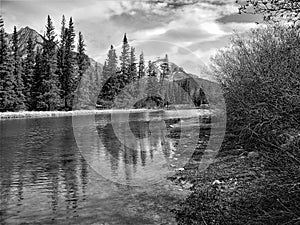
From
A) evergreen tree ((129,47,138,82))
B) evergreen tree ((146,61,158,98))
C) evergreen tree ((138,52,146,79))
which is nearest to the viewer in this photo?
evergreen tree ((129,47,138,82))

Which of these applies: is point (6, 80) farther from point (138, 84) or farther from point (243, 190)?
point (243, 190)

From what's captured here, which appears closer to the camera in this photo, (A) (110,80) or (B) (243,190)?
(B) (243,190)

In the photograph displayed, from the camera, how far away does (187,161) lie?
14.9 meters

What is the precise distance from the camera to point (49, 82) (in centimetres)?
5606

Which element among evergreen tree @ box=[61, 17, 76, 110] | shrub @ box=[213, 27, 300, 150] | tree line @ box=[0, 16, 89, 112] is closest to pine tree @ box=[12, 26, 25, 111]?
tree line @ box=[0, 16, 89, 112]

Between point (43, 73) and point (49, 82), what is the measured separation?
334 cm

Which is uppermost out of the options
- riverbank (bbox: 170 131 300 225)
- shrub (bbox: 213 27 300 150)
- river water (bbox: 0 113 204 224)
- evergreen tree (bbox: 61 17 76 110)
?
evergreen tree (bbox: 61 17 76 110)

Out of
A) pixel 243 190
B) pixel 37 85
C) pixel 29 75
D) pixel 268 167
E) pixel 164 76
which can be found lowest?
pixel 243 190

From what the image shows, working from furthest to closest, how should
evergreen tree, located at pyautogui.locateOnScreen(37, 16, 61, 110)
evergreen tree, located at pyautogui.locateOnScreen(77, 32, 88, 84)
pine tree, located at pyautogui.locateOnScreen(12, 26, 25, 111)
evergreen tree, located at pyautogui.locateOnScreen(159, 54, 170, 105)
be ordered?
1. evergreen tree, located at pyautogui.locateOnScreen(159, 54, 170, 105)
2. evergreen tree, located at pyautogui.locateOnScreen(77, 32, 88, 84)
3. evergreen tree, located at pyautogui.locateOnScreen(37, 16, 61, 110)
4. pine tree, located at pyautogui.locateOnScreen(12, 26, 25, 111)

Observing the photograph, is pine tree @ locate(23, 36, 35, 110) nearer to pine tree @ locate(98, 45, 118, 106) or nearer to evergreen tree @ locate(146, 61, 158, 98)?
pine tree @ locate(98, 45, 118, 106)

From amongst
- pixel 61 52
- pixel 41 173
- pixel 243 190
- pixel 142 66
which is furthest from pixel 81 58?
pixel 243 190

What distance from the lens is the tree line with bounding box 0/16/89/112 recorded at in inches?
1999

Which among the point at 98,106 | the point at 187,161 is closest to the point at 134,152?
the point at 187,161

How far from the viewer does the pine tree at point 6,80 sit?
Answer: 49031 millimetres
